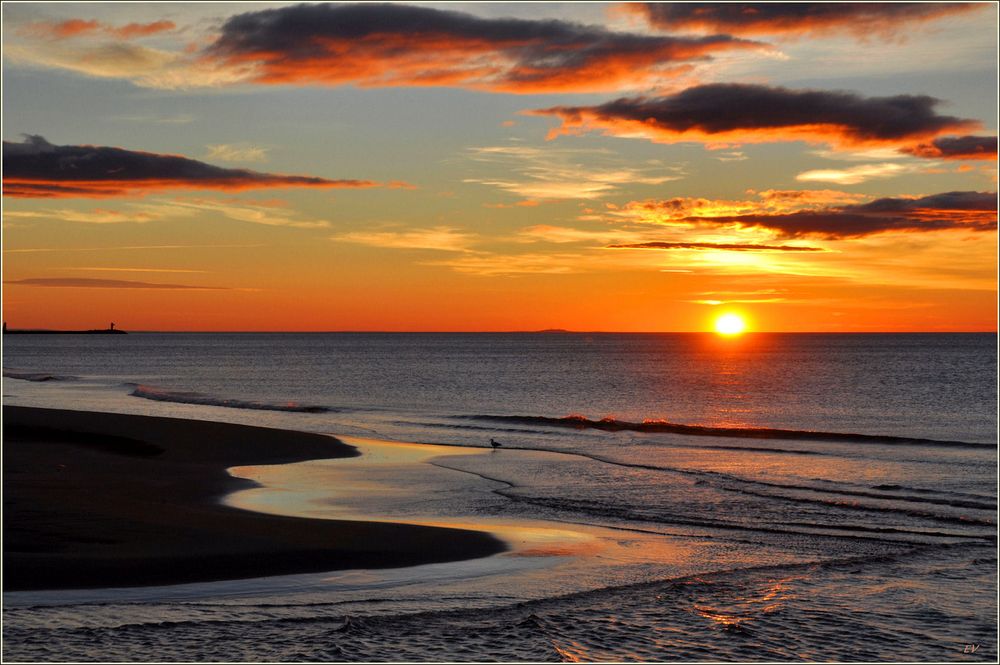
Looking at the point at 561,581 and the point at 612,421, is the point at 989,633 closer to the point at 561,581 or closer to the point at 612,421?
the point at 561,581

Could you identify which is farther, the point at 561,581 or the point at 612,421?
the point at 612,421

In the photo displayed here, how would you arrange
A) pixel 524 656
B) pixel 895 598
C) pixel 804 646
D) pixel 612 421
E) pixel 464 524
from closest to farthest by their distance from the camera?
pixel 524 656 < pixel 804 646 < pixel 895 598 < pixel 464 524 < pixel 612 421

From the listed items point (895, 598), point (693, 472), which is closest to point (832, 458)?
point (693, 472)

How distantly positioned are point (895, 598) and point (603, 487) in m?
12.4

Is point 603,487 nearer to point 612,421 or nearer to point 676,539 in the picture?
point 676,539

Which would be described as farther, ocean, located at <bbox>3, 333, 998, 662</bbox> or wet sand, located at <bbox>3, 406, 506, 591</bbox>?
wet sand, located at <bbox>3, 406, 506, 591</bbox>

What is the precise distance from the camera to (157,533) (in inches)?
699

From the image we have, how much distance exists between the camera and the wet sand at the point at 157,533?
1523 cm

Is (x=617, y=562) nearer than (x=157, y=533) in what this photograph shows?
Yes

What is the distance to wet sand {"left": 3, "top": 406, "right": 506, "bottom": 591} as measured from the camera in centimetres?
1523

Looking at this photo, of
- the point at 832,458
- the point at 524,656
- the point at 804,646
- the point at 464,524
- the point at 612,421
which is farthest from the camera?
the point at 612,421

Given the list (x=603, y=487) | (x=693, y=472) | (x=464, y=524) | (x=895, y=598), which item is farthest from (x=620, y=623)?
(x=693, y=472)

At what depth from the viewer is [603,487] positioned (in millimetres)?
26641

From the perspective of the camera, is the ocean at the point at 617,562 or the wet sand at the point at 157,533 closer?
the ocean at the point at 617,562
